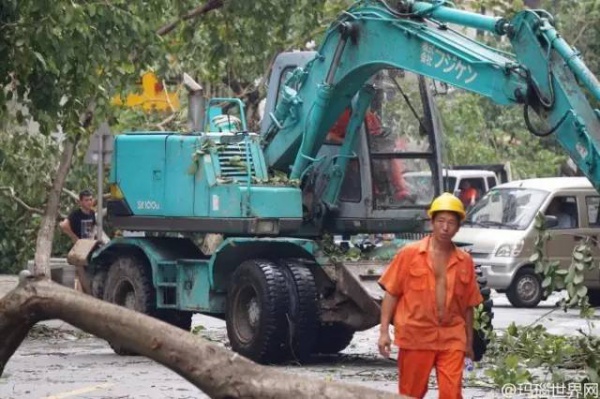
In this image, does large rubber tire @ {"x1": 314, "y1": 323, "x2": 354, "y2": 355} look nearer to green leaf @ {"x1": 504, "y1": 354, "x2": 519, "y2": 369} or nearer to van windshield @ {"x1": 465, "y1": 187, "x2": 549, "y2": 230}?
green leaf @ {"x1": 504, "y1": 354, "x2": 519, "y2": 369}

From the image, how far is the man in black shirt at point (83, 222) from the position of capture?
26.2 m

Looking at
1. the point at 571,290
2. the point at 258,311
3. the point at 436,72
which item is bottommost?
the point at 258,311

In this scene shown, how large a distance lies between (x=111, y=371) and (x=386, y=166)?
13.3 ft

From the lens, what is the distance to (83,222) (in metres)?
26.2

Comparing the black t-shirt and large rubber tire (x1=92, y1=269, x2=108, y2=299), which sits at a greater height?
the black t-shirt

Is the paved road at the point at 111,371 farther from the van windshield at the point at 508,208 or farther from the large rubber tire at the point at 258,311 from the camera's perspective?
the van windshield at the point at 508,208

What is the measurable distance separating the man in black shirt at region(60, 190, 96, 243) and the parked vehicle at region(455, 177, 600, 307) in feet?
20.9

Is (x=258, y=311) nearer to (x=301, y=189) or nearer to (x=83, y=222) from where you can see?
(x=301, y=189)

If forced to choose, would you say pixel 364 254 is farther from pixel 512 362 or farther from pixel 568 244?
pixel 568 244

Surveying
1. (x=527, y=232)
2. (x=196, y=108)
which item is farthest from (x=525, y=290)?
(x=196, y=108)

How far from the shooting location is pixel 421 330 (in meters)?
10.9

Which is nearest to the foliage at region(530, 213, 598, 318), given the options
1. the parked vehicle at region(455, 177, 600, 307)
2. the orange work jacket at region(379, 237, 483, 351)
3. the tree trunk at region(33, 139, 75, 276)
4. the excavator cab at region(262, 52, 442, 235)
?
the orange work jacket at region(379, 237, 483, 351)

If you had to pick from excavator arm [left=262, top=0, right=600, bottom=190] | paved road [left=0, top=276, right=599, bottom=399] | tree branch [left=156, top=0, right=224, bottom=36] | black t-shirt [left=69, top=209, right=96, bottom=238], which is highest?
tree branch [left=156, top=0, right=224, bottom=36]

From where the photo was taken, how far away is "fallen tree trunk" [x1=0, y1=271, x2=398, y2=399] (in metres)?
7.99
